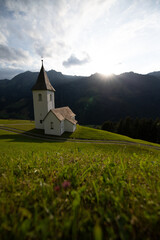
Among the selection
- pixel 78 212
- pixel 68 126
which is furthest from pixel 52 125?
pixel 78 212

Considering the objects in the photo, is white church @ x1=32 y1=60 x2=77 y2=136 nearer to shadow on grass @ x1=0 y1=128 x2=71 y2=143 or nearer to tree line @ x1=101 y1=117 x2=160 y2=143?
shadow on grass @ x1=0 y1=128 x2=71 y2=143

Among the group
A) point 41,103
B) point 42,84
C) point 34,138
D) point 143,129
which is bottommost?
point 143,129

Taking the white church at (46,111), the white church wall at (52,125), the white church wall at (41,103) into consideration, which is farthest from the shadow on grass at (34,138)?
the white church wall at (41,103)

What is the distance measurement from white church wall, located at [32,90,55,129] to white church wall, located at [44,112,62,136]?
437cm

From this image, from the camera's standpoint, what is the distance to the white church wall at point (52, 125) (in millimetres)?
29875

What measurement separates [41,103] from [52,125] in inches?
335

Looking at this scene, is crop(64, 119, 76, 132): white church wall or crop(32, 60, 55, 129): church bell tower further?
crop(64, 119, 76, 132): white church wall

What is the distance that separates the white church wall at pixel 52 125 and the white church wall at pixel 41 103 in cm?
437

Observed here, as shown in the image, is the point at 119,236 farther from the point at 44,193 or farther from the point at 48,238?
the point at 44,193

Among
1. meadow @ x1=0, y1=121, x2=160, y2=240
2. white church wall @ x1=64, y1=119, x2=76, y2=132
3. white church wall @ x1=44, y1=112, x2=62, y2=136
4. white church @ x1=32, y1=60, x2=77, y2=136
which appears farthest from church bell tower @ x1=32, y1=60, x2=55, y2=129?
meadow @ x1=0, y1=121, x2=160, y2=240

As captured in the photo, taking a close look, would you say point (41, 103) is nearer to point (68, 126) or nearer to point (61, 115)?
point (61, 115)

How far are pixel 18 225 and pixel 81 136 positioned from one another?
29.2 meters

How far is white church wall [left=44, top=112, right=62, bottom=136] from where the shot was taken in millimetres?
29875

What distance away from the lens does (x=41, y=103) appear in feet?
111
